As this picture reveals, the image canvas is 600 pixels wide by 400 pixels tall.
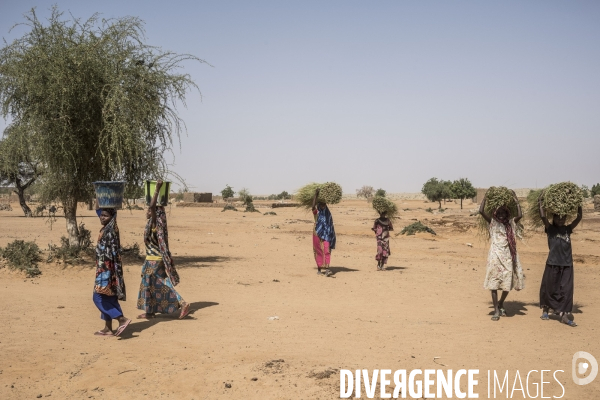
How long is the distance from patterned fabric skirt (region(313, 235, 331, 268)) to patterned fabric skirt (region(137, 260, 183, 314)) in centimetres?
596

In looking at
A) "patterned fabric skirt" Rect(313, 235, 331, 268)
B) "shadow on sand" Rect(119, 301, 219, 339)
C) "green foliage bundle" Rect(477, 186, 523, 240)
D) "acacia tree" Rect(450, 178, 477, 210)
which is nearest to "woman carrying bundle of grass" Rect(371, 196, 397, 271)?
"patterned fabric skirt" Rect(313, 235, 331, 268)

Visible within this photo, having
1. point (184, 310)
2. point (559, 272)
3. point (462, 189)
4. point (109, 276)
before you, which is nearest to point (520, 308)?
point (559, 272)

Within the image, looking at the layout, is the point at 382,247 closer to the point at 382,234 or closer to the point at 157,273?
the point at 382,234

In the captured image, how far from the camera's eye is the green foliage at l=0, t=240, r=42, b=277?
45.7 ft

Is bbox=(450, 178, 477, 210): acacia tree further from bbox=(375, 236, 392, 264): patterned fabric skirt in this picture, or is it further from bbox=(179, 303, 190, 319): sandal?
bbox=(179, 303, 190, 319): sandal

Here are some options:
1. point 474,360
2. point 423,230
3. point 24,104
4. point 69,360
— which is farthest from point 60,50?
point 423,230

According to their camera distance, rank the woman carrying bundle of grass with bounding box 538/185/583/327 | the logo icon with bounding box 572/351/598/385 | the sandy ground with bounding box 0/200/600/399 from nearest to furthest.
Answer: the sandy ground with bounding box 0/200/600/399
the logo icon with bounding box 572/351/598/385
the woman carrying bundle of grass with bounding box 538/185/583/327

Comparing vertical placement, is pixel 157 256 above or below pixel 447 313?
above

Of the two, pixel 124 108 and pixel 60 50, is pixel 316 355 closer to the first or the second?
pixel 124 108

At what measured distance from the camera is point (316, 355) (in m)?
7.47

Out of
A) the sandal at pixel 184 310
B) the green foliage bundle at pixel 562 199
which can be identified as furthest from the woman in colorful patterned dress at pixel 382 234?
the sandal at pixel 184 310

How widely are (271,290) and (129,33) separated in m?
8.03

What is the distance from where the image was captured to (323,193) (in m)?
14.8

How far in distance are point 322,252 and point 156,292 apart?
6400mm
